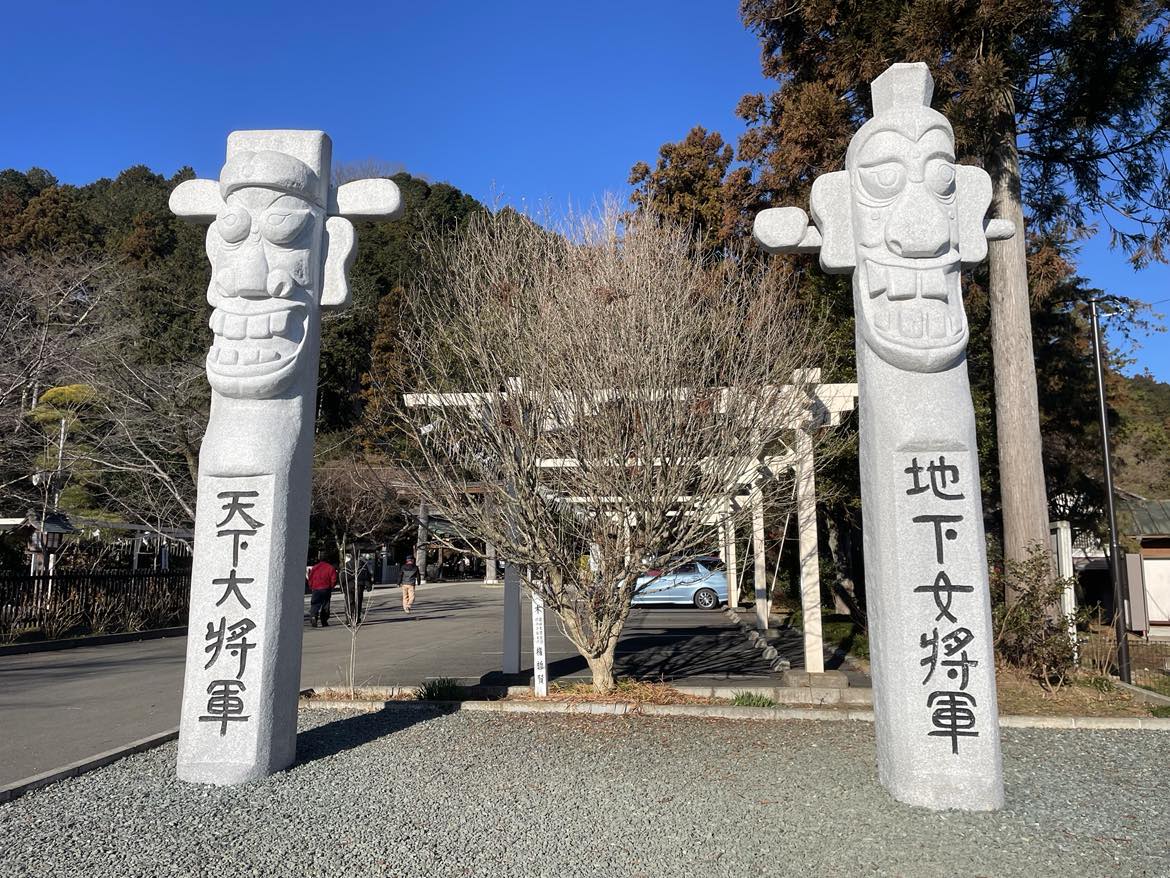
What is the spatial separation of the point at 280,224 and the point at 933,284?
14.1 feet

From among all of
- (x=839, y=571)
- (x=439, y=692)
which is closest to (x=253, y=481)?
(x=439, y=692)

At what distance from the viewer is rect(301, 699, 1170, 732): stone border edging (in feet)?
24.8

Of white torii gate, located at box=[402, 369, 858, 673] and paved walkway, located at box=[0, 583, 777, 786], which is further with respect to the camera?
white torii gate, located at box=[402, 369, 858, 673]

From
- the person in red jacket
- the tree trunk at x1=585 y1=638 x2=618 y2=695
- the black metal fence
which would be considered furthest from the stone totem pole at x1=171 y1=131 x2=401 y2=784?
the person in red jacket

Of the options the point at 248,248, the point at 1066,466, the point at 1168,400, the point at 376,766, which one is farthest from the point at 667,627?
the point at 1168,400

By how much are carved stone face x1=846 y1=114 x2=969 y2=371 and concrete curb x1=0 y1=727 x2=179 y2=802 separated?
597 cm

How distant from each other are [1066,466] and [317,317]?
14909 mm

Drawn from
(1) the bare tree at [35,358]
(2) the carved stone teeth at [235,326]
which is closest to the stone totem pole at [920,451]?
(2) the carved stone teeth at [235,326]

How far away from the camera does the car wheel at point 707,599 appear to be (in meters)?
23.2

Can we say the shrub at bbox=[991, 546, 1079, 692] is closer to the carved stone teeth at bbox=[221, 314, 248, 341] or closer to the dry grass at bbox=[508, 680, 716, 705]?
the dry grass at bbox=[508, 680, 716, 705]

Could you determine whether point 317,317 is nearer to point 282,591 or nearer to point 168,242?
point 282,591

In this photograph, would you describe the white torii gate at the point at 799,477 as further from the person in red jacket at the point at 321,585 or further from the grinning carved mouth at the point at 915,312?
the person in red jacket at the point at 321,585

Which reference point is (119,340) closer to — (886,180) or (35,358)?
(35,358)

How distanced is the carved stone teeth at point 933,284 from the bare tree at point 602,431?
334 cm
